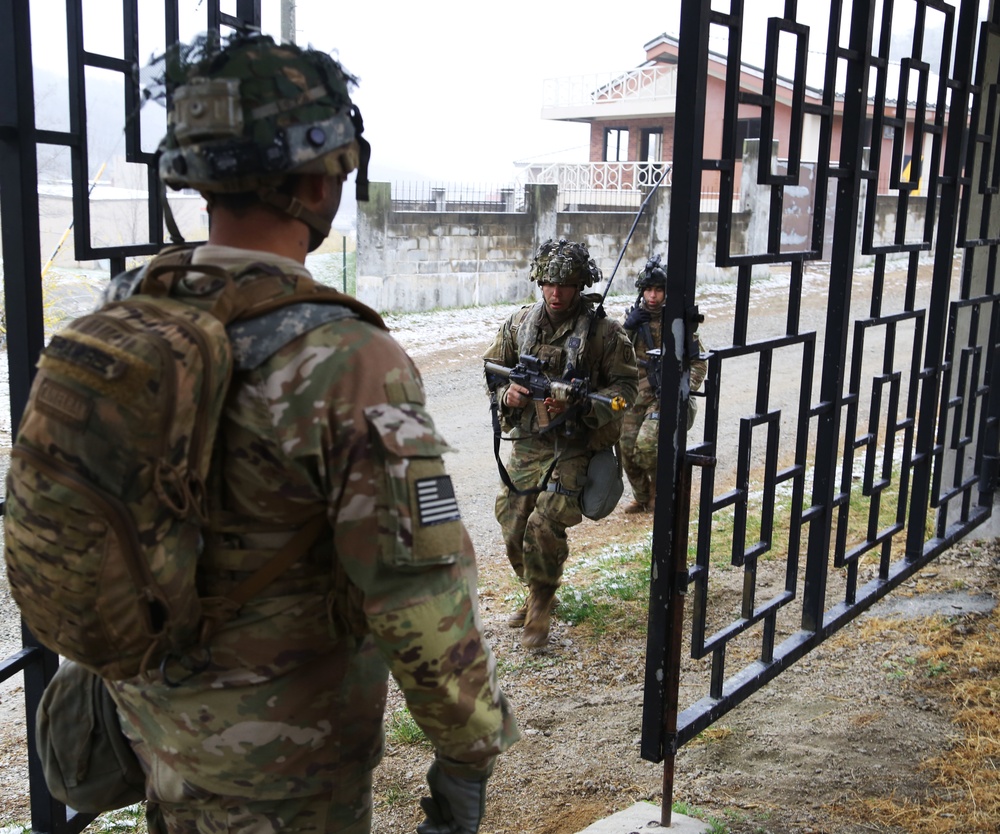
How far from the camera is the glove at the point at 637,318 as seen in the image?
6750mm

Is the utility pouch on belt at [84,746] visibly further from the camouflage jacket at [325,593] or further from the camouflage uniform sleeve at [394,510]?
the camouflage uniform sleeve at [394,510]

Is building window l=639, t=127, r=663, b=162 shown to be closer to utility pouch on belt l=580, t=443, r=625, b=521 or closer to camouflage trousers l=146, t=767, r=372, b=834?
utility pouch on belt l=580, t=443, r=625, b=521

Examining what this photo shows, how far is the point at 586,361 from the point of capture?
16.9 ft

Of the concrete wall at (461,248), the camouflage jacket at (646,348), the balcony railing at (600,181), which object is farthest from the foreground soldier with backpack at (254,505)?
the balcony railing at (600,181)

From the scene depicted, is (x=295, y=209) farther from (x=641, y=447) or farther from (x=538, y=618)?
(x=641, y=447)

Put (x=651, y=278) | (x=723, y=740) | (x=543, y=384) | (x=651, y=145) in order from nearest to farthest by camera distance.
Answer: (x=723, y=740) < (x=543, y=384) < (x=651, y=278) < (x=651, y=145)

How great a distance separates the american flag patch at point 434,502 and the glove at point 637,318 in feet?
17.1

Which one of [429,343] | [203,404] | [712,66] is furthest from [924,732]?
[712,66]

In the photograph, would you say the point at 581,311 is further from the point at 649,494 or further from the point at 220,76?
the point at 220,76

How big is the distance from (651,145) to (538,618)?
24230 mm

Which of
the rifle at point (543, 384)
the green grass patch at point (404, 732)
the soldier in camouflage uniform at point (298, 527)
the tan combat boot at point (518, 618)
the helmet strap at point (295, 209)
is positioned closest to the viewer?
the soldier in camouflage uniform at point (298, 527)

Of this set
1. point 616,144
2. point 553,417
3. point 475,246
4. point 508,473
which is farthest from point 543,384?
point 616,144

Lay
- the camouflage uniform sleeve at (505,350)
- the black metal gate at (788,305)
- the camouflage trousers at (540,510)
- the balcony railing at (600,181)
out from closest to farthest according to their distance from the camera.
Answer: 1. the black metal gate at (788,305)
2. the camouflage trousers at (540,510)
3. the camouflage uniform sleeve at (505,350)
4. the balcony railing at (600,181)

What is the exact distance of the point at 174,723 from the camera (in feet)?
6.03
